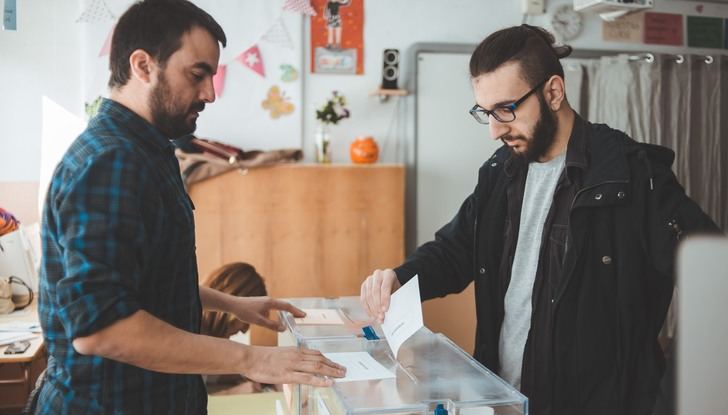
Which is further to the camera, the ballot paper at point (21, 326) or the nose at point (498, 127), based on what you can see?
→ the ballot paper at point (21, 326)

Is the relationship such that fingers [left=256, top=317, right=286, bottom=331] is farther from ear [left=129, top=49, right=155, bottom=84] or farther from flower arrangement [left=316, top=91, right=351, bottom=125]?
flower arrangement [left=316, top=91, right=351, bottom=125]

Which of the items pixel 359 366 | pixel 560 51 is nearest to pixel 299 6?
pixel 560 51

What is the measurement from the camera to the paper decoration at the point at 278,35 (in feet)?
12.4

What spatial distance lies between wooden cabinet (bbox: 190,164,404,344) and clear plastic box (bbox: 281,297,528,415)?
2.07 metres

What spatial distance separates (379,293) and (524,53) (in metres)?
0.64

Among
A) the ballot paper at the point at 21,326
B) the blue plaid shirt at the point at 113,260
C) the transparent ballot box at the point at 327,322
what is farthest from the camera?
the ballot paper at the point at 21,326

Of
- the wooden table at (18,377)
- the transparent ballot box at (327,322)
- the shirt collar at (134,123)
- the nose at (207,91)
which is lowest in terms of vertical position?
the wooden table at (18,377)

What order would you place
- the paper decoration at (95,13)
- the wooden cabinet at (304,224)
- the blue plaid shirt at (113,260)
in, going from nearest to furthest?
the blue plaid shirt at (113,260) → the wooden cabinet at (304,224) → the paper decoration at (95,13)

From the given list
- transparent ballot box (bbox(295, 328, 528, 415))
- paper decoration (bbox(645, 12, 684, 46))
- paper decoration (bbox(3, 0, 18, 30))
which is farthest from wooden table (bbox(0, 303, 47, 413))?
paper decoration (bbox(645, 12, 684, 46))

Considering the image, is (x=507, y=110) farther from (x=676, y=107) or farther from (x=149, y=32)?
(x=676, y=107)

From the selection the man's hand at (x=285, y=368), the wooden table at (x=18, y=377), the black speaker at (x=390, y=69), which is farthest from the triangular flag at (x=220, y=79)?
the man's hand at (x=285, y=368)

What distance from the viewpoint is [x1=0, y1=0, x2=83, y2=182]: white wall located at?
11.8 feet

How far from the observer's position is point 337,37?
3881 mm

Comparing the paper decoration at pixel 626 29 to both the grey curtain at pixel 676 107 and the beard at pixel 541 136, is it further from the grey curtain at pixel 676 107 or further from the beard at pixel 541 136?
the beard at pixel 541 136
